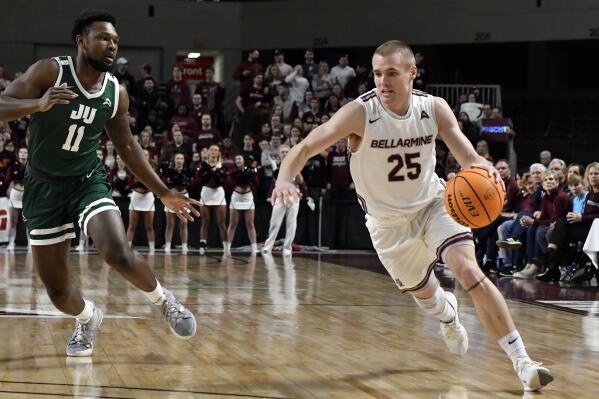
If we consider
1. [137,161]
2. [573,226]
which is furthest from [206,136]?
[137,161]

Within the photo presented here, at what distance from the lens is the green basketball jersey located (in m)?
5.58

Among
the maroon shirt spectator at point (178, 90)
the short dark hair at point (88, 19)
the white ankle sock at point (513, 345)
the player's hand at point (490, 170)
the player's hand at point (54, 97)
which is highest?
the maroon shirt spectator at point (178, 90)

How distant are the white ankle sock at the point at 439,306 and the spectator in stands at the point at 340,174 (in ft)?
37.9

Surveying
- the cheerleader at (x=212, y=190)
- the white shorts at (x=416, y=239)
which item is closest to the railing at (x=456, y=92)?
the cheerleader at (x=212, y=190)

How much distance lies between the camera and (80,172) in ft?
18.9

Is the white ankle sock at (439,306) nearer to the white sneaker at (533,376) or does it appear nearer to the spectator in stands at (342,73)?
the white sneaker at (533,376)

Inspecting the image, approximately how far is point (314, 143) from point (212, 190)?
11.2 metres

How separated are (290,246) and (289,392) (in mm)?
11049

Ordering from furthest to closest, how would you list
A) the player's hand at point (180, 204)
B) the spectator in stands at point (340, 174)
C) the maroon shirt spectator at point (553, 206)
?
the spectator in stands at point (340, 174) → the maroon shirt spectator at point (553, 206) → the player's hand at point (180, 204)

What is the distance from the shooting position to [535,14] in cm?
2080

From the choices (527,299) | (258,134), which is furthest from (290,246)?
(527,299)

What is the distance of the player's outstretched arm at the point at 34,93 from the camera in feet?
16.7

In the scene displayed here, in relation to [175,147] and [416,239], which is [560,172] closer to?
[175,147]

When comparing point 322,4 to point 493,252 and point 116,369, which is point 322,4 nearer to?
point 493,252
